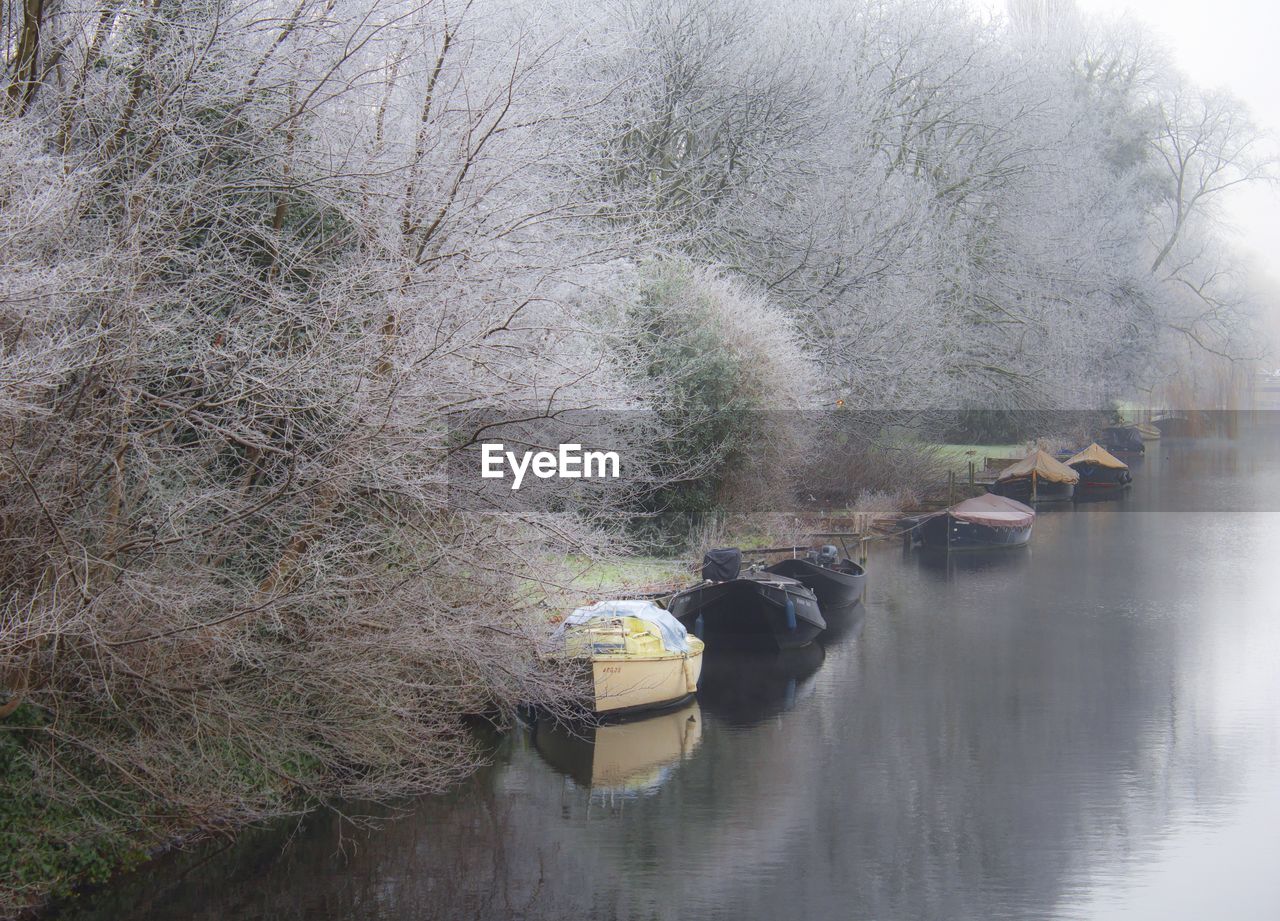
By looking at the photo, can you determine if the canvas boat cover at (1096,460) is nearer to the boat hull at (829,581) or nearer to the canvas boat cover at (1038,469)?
the canvas boat cover at (1038,469)

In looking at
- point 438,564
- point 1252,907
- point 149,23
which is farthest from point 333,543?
point 1252,907

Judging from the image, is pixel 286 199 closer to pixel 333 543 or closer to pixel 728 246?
pixel 333 543

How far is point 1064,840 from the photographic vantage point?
11.0 meters

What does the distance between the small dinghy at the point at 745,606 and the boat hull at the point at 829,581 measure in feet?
2.73

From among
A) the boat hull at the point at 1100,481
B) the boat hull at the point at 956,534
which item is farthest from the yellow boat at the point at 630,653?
the boat hull at the point at 1100,481

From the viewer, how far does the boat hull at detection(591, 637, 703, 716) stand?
42.8 feet

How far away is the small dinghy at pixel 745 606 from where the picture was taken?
1680 cm

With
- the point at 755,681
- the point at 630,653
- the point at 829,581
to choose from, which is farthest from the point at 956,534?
the point at 630,653

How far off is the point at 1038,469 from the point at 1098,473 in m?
3.51

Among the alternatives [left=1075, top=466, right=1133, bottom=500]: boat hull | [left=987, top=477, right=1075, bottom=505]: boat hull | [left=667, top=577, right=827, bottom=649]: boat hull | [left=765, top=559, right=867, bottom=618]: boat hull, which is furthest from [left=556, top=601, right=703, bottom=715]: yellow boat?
[left=1075, top=466, right=1133, bottom=500]: boat hull

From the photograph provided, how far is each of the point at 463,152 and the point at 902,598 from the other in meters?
14.3

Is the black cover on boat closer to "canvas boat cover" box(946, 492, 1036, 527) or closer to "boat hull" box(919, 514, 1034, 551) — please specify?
"boat hull" box(919, 514, 1034, 551)

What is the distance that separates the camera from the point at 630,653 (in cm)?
1320

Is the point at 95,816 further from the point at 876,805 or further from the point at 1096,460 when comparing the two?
the point at 1096,460
